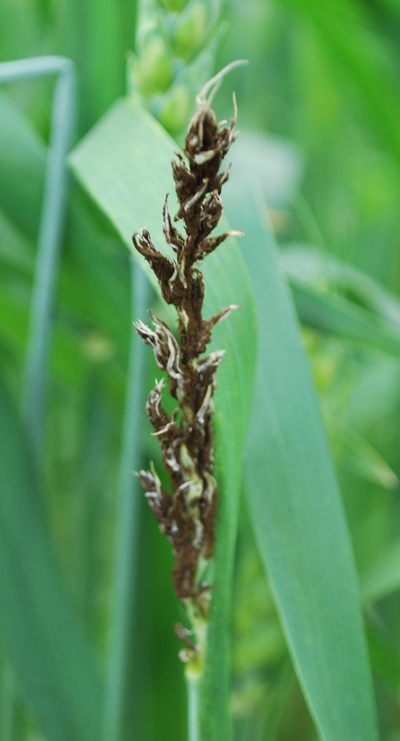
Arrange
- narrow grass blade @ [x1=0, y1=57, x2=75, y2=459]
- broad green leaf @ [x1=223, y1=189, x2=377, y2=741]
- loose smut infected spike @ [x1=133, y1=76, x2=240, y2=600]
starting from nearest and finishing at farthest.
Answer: loose smut infected spike @ [x1=133, y1=76, x2=240, y2=600] < broad green leaf @ [x1=223, y1=189, x2=377, y2=741] < narrow grass blade @ [x1=0, y1=57, x2=75, y2=459]

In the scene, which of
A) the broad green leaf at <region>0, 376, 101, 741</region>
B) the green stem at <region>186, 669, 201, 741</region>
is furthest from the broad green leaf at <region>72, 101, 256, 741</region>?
the broad green leaf at <region>0, 376, 101, 741</region>

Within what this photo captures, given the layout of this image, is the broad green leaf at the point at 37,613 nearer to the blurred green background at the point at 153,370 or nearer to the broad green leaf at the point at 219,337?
the blurred green background at the point at 153,370

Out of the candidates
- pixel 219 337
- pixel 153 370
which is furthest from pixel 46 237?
pixel 219 337

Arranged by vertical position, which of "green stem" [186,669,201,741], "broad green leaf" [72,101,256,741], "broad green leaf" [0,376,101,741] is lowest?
"broad green leaf" [0,376,101,741]

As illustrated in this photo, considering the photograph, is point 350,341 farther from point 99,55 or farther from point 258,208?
point 99,55

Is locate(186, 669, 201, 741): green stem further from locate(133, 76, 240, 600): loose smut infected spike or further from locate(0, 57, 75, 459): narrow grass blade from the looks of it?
locate(0, 57, 75, 459): narrow grass blade

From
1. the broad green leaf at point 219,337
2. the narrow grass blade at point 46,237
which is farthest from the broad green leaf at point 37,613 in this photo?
the broad green leaf at point 219,337

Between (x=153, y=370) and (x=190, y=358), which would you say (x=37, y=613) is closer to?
(x=153, y=370)
